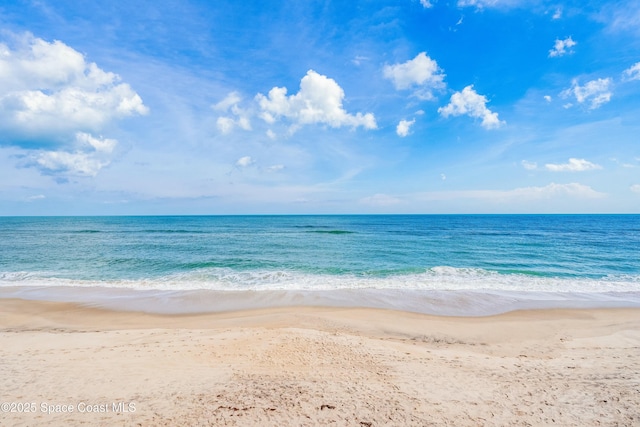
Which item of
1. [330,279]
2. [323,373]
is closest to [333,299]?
[330,279]

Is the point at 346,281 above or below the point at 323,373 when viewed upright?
below

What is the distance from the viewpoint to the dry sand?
5.16 metres

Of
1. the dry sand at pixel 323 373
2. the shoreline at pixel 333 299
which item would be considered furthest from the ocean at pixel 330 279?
the dry sand at pixel 323 373

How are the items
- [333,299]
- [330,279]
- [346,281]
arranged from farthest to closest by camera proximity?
1. [330,279]
2. [346,281]
3. [333,299]

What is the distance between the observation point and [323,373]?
661 cm

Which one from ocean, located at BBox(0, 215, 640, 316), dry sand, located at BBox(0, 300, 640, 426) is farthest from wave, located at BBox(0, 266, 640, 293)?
dry sand, located at BBox(0, 300, 640, 426)

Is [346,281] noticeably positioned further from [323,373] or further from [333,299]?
[323,373]

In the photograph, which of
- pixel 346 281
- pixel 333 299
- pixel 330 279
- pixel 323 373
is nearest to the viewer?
pixel 323 373

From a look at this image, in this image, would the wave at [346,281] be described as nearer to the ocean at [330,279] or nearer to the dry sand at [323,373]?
the ocean at [330,279]

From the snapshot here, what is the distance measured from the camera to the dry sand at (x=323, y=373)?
5.16 metres

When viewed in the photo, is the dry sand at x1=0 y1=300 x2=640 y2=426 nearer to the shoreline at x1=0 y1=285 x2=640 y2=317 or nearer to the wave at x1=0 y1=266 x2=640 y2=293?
the shoreline at x1=0 y1=285 x2=640 y2=317

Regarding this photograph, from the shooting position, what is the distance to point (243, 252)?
29.0m

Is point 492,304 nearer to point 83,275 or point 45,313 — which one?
point 45,313

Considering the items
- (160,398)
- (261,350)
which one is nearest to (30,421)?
(160,398)
